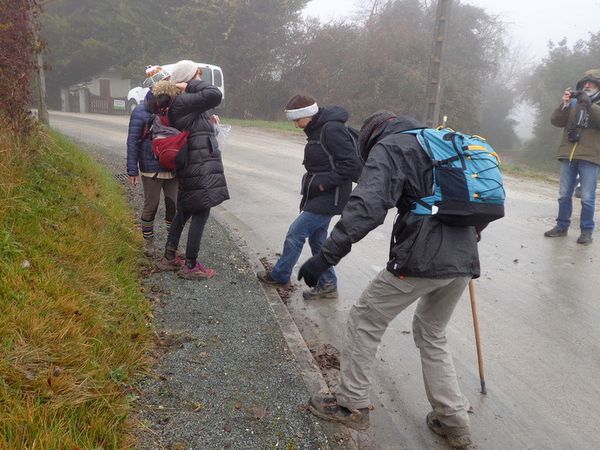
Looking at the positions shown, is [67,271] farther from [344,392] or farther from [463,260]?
[463,260]

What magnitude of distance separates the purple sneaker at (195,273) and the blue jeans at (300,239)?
26.2 inches

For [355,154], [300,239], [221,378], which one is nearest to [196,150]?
[300,239]

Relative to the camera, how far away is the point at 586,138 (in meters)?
6.94

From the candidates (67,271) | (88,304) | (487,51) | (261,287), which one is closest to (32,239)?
(67,271)

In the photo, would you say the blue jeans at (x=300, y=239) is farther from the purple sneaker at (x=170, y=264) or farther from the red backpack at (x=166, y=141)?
the red backpack at (x=166, y=141)

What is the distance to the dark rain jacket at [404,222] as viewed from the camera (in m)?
2.69

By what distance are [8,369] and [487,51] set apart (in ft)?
109

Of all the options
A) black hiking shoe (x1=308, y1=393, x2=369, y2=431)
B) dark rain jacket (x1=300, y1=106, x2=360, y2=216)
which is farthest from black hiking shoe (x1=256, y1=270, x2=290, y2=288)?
black hiking shoe (x1=308, y1=393, x2=369, y2=431)

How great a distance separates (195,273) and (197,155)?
1.11 m

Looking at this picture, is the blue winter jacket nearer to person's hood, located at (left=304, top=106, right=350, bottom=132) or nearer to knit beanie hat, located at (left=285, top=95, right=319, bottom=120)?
knit beanie hat, located at (left=285, top=95, right=319, bottom=120)

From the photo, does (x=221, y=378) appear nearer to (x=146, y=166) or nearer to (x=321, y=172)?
(x=321, y=172)

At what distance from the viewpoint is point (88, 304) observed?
11.3 feet

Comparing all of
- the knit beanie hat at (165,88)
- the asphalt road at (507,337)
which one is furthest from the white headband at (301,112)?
the asphalt road at (507,337)

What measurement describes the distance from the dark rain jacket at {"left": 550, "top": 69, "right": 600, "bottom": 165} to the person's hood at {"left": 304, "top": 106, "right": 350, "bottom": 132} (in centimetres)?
401
